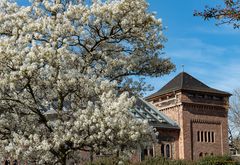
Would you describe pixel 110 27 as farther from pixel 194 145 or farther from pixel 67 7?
pixel 194 145

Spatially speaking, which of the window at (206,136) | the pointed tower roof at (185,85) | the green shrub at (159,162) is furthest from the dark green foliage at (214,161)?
the pointed tower roof at (185,85)

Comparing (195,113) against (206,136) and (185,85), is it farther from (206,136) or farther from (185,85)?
(185,85)

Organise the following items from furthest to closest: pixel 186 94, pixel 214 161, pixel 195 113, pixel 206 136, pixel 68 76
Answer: pixel 206 136
pixel 195 113
pixel 186 94
pixel 214 161
pixel 68 76

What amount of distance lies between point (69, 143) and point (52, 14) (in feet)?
15.2

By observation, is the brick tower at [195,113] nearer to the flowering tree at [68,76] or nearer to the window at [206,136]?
the window at [206,136]

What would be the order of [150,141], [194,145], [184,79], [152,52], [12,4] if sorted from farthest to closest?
[184,79] < [194,145] < [152,52] < [12,4] < [150,141]

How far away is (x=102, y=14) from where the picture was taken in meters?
16.3

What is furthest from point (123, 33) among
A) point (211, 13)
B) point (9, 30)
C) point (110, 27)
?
point (211, 13)

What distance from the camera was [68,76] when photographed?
15.2 meters

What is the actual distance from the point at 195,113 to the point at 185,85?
332 cm

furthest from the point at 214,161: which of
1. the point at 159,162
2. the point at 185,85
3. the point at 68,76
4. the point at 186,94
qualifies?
the point at 68,76

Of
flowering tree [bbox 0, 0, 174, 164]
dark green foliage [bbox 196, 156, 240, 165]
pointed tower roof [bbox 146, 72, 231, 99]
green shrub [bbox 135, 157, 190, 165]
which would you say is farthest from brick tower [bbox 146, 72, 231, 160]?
flowering tree [bbox 0, 0, 174, 164]

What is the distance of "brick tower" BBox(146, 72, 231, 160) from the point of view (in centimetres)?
5128

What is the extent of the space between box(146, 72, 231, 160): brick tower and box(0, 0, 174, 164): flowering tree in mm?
34474
